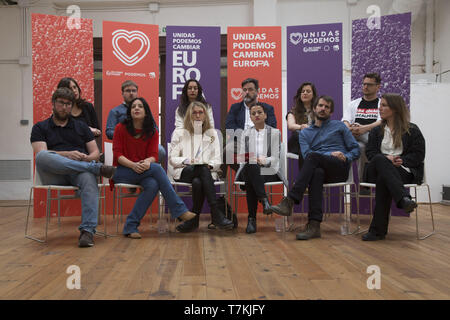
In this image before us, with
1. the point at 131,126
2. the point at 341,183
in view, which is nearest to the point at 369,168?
the point at 341,183

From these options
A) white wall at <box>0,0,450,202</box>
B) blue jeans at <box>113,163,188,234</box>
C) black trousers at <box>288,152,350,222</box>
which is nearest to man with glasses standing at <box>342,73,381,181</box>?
black trousers at <box>288,152,350,222</box>

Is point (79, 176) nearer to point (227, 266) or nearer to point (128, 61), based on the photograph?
point (227, 266)

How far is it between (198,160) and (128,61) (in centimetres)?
177

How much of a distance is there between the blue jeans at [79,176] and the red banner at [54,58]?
65.2 inches

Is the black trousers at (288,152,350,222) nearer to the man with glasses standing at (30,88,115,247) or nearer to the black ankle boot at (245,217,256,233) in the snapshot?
the black ankle boot at (245,217,256,233)

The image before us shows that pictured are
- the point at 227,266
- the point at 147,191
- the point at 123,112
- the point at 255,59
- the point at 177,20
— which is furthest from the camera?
the point at 177,20

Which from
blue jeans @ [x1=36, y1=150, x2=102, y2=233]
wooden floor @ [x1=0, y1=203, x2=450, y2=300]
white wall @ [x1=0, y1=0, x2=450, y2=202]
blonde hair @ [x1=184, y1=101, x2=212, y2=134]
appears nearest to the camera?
wooden floor @ [x1=0, y1=203, x2=450, y2=300]

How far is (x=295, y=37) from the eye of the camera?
14.2ft

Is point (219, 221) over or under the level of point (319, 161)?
under

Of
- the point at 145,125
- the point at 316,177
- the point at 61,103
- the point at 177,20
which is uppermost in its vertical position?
the point at 177,20

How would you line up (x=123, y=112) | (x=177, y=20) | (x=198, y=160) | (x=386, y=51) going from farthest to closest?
1. (x=177, y=20)
2. (x=386, y=51)
3. (x=123, y=112)
4. (x=198, y=160)

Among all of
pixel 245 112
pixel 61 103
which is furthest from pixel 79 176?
pixel 245 112

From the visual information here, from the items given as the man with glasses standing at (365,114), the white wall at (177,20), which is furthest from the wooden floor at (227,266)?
the white wall at (177,20)

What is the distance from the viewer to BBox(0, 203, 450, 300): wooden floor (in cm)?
165
